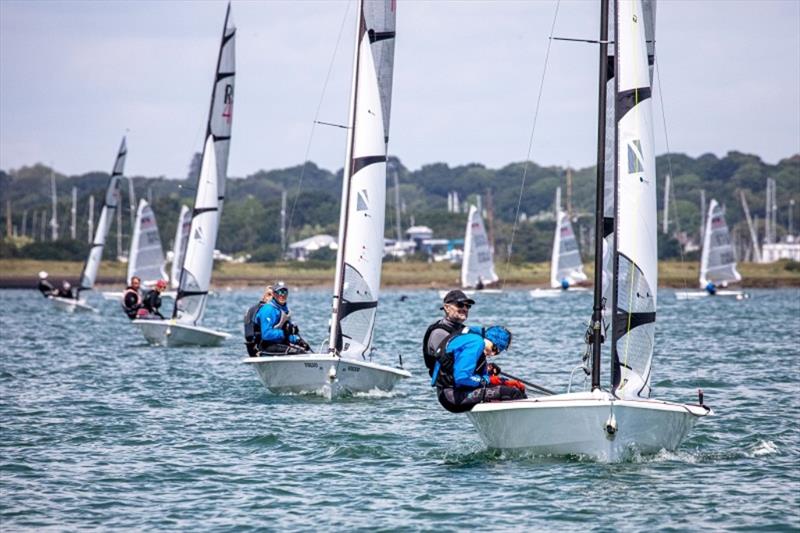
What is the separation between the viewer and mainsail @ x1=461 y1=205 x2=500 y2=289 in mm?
77312

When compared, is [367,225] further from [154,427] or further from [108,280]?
[108,280]

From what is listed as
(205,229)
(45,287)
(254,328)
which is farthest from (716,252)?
(254,328)

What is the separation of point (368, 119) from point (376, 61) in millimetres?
1101

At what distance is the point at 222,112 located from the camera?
3600 centimetres

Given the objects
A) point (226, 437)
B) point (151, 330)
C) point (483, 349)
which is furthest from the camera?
point (151, 330)

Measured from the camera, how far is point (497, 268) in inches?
4614

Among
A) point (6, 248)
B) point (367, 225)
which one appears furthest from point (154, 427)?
point (6, 248)

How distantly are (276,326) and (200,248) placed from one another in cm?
1324

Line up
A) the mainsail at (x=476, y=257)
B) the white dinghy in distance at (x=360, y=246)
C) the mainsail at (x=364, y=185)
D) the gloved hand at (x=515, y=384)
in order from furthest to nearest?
the mainsail at (x=476, y=257) < the mainsail at (x=364, y=185) < the white dinghy in distance at (x=360, y=246) < the gloved hand at (x=515, y=384)

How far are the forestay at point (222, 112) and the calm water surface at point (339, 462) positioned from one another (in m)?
7.61

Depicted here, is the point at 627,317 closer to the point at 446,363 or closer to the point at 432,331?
the point at 446,363

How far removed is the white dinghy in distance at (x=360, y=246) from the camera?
21.8 m

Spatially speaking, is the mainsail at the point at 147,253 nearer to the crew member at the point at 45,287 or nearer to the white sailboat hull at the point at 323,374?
the crew member at the point at 45,287

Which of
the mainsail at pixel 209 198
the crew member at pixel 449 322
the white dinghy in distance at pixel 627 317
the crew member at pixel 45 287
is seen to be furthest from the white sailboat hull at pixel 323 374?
the crew member at pixel 45 287
